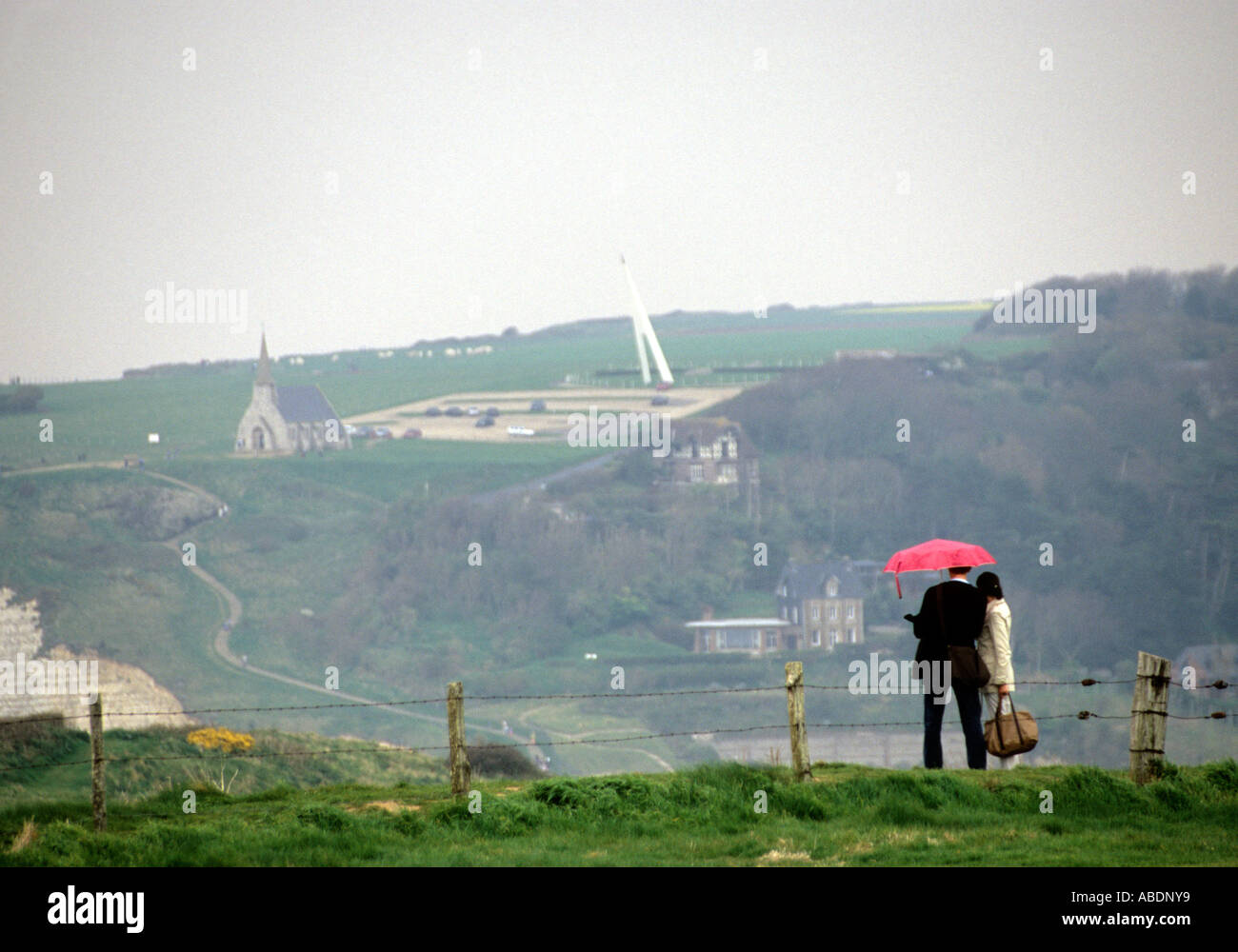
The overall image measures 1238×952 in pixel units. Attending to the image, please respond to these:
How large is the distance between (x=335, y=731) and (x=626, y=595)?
61036 mm

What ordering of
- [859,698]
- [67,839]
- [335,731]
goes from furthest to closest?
1. [859,698]
2. [335,731]
3. [67,839]

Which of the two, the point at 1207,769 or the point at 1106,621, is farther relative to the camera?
the point at 1106,621

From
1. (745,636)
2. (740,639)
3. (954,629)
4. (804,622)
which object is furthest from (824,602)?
(954,629)

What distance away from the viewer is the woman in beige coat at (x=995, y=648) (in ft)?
49.4

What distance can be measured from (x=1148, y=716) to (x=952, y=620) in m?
2.07

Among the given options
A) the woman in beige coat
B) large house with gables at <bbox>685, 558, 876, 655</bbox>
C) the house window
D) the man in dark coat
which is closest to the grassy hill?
the man in dark coat

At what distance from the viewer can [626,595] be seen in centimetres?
19900

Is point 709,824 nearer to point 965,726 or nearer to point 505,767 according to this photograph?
point 965,726

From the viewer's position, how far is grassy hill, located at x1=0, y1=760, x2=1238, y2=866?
12750 mm

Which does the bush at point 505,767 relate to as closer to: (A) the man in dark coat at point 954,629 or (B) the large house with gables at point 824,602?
(A) the man in dark coat at point 954,629

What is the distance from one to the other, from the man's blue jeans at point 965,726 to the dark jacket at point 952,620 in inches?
17.7

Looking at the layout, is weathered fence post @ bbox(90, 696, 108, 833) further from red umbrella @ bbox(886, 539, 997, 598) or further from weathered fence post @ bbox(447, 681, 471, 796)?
red umbrella @ bbox(886, 539, 997, 598)

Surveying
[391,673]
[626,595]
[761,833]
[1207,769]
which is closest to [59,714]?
[761,833]
